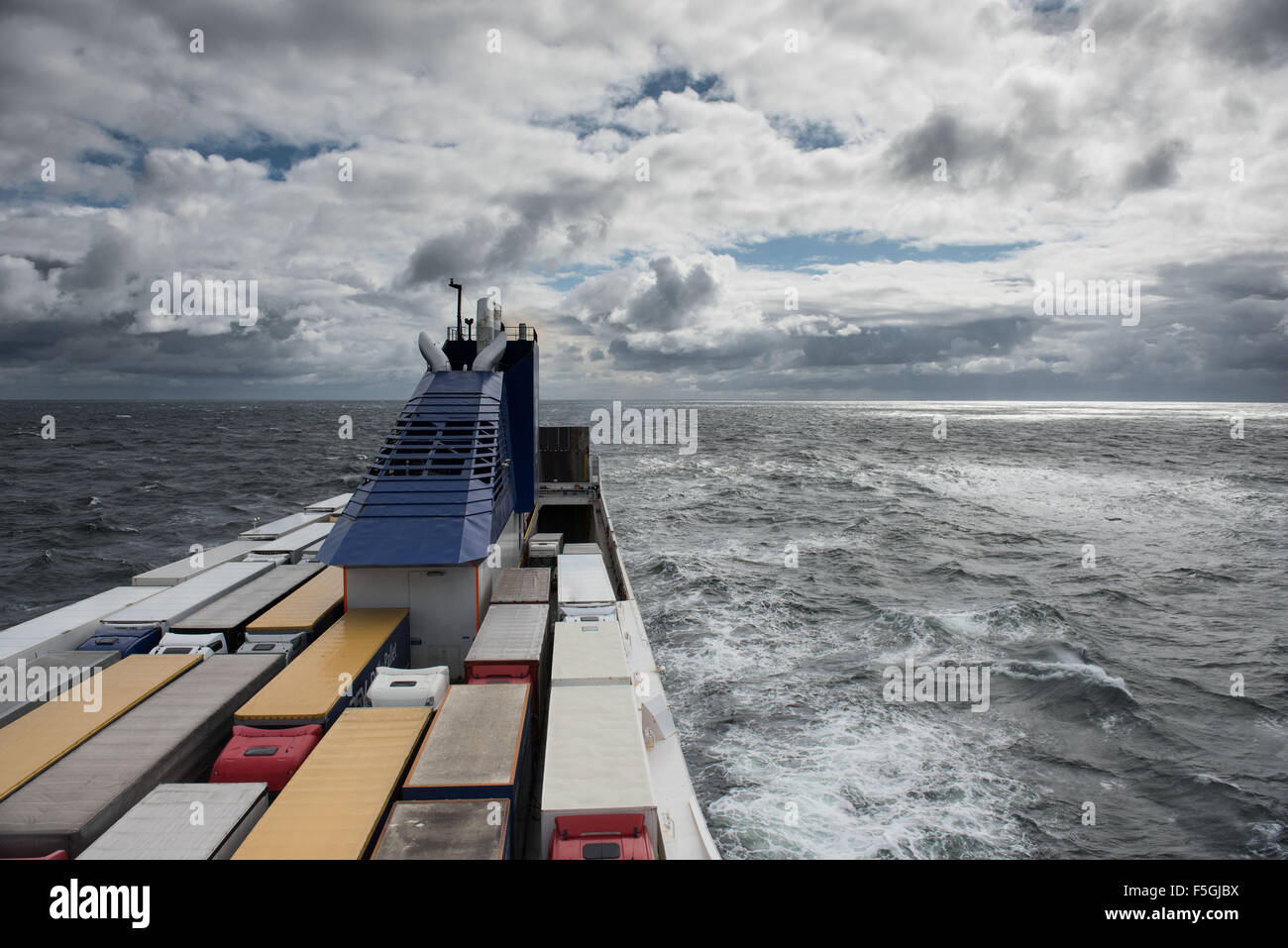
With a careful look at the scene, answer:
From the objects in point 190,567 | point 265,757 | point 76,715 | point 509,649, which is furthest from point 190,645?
point 190,567

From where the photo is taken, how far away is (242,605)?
19141mm

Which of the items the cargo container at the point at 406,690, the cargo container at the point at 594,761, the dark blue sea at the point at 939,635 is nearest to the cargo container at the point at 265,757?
the cargo container at the point at 406,690

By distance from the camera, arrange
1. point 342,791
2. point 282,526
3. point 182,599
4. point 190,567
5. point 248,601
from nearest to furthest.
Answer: point 342,791 → point 248,601 → point 182,599 → point 190,567 → point 282,526

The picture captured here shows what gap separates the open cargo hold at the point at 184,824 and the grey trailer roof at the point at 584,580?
1136 cm

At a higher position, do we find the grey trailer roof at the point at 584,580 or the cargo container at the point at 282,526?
the cargo container at the point at 282,526

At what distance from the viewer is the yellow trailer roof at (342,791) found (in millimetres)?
9039

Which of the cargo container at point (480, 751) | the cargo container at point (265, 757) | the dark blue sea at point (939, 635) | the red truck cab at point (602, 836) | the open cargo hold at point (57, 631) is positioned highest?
the open cargo hold at point (57, 631)

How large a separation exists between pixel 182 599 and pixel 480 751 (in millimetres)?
14196

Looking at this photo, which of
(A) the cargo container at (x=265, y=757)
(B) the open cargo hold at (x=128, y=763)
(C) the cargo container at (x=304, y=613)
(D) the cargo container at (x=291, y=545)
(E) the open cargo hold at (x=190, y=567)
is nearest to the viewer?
(B) the open cargo hold at (x=128, y=763)

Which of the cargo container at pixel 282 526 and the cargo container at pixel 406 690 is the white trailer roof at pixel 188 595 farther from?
the cargo container at pixel 282 526

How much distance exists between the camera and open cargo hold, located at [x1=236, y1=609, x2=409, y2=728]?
A: 41.6 feet

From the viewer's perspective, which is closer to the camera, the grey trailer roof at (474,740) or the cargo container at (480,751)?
the cargo container at (480,751)

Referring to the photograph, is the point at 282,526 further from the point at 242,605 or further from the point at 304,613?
the point at 304,613

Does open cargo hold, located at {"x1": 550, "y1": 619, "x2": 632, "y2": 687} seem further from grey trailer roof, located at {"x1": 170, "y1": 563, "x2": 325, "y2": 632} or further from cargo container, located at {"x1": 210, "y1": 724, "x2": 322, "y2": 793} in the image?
grey trailer roof, located at {"x1": 170, "y1": 563, "x2": 325, "y2": 632}
